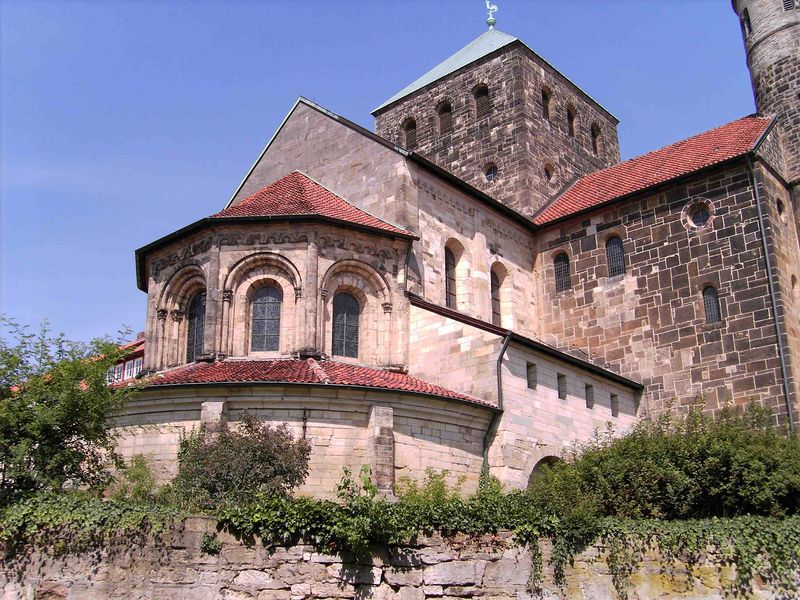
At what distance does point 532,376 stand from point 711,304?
658cm

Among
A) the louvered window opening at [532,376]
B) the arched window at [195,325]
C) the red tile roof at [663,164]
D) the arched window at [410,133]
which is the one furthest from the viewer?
the arched window at [410,133]

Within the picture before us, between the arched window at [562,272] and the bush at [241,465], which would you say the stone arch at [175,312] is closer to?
the bush at [241,465]

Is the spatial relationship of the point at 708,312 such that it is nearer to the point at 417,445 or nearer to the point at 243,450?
the point at 417,445

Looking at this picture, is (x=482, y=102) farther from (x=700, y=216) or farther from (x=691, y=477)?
(x=691, y=477)

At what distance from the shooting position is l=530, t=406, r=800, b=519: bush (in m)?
18.0

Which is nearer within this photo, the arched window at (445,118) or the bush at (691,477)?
the bush at (691,477)

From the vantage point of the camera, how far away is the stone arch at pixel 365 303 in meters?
23.8

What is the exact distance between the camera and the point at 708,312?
25.9 m

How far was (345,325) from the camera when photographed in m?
24.2

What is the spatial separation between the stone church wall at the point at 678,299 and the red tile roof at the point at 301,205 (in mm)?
7078

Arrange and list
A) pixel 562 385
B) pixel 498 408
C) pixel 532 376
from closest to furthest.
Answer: pixel 498 408 → pixel 532 376 → pixel 562 385

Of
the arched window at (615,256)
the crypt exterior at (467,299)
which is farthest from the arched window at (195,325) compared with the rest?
the arched window at (615,256)

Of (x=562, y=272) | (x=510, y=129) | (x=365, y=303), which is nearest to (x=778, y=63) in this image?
(x=562, y=272)

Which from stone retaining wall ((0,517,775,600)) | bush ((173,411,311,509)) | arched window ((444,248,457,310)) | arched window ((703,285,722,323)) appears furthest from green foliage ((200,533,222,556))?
arched window ((703,285,722,323))
